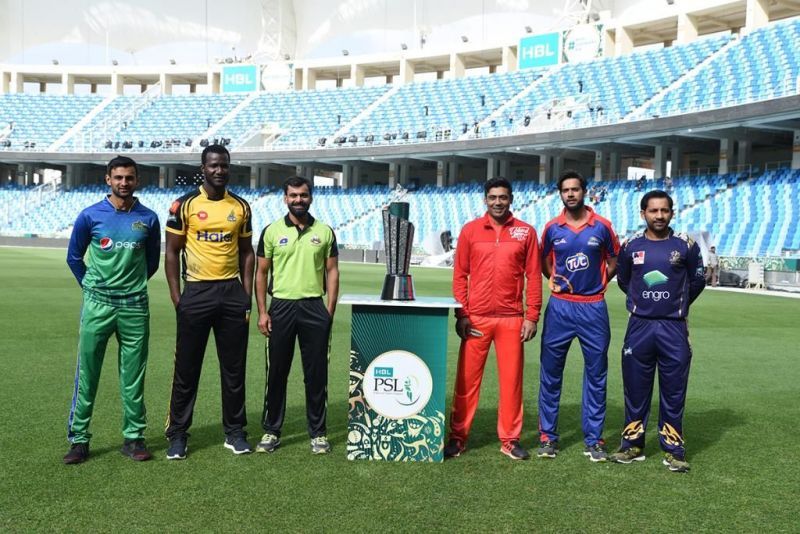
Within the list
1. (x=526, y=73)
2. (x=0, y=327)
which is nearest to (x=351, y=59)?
(x=526, y=73)

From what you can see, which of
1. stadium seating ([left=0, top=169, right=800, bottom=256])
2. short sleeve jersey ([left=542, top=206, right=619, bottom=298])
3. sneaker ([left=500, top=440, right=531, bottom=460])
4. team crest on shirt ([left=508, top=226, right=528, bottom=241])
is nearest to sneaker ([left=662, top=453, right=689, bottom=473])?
sneaker ([left=500, top=440, right=531, bottom=460])

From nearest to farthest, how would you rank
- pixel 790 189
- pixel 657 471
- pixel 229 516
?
pixel 229 516, pixel 657 471, pixel 790 189

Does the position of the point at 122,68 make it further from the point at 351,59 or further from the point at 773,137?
the point at 773,137

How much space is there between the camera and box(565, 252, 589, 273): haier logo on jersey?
5348mm

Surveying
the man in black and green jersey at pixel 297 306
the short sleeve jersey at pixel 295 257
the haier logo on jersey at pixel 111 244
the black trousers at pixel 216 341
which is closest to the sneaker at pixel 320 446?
the man in black and green jersey at pixel 297 306

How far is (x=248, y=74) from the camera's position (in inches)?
2279

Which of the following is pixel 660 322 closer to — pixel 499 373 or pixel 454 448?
pixel 499 373

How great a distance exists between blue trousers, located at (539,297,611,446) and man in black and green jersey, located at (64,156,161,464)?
2.84m

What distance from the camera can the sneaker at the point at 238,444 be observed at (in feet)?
17.1

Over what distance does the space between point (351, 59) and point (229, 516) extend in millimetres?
52905

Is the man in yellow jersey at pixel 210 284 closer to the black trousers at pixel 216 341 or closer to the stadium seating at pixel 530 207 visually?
the black trousers at pixel 216 341

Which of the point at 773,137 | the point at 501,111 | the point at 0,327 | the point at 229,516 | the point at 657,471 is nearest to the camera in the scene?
the point at 229,516

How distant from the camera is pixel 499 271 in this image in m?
5.37

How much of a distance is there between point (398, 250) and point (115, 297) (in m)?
1.97
